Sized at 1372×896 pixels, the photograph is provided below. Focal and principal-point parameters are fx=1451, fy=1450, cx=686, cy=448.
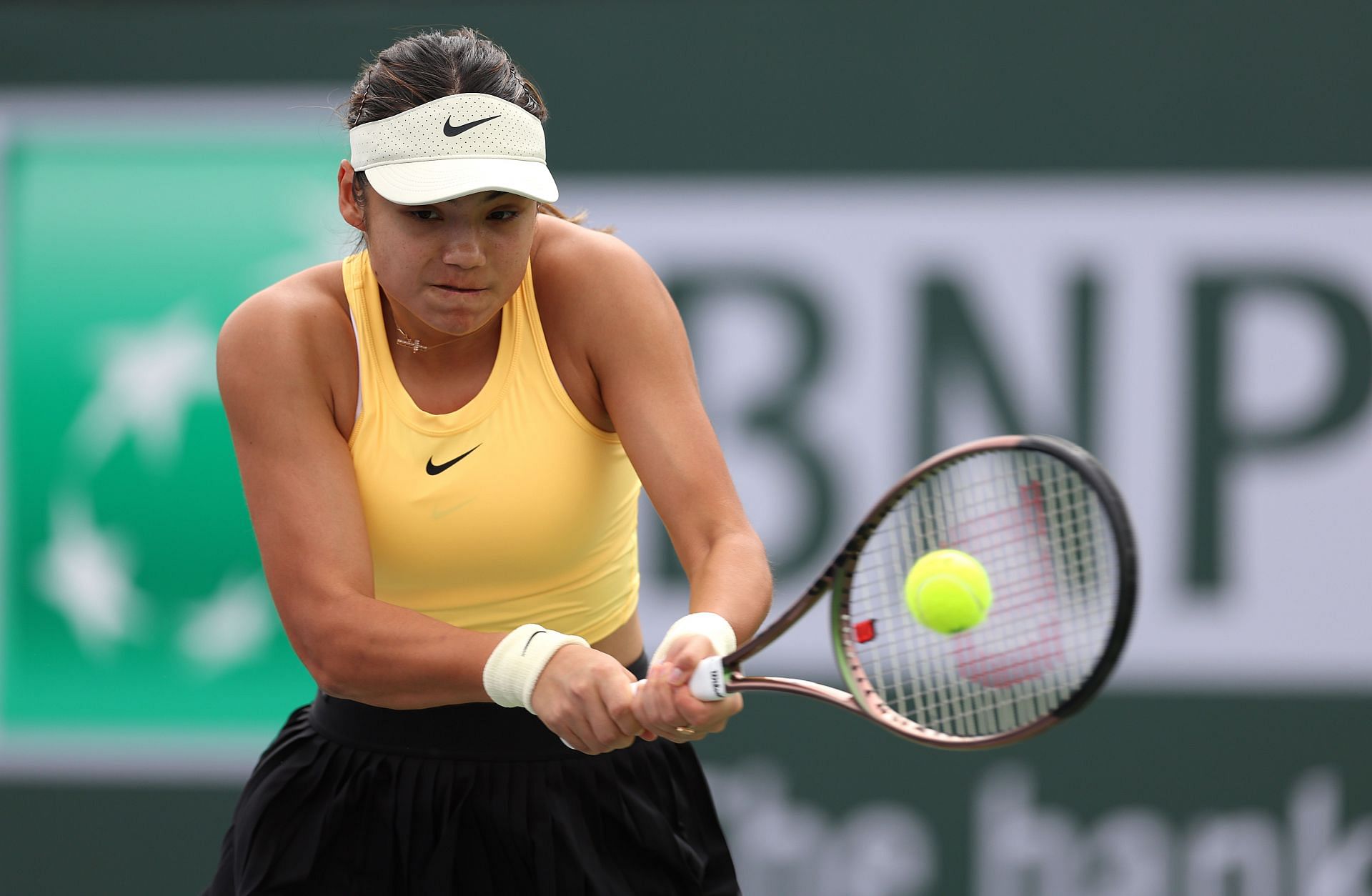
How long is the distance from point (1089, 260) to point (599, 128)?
4.00ft

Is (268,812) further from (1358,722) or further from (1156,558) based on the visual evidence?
(1358,722)

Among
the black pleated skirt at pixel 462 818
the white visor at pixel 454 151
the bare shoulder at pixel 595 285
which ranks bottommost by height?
the black pleated skirt at pixel 462 818

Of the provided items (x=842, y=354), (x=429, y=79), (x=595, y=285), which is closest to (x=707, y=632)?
(x=595, y=285)

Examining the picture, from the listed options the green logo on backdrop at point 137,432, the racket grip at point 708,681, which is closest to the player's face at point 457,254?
the racket grip at point 708,681

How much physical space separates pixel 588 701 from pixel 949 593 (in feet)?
1.30

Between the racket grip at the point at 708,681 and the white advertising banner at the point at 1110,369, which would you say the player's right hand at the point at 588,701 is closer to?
the racket grip at the point at 708,681

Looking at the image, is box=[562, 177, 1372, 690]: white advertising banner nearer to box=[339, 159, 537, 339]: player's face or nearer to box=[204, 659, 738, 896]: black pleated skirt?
box=[204, 659, 738, 896]: black pleated skirt

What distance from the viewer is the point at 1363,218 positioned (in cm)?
341

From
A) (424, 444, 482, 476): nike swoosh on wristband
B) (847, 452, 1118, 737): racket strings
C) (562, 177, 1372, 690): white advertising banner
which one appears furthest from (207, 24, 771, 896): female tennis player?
(562, 177, 1372, 690): white advertising banner

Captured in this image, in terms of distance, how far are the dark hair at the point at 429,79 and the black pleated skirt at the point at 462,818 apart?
66 cm

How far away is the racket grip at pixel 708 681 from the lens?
1.51 m

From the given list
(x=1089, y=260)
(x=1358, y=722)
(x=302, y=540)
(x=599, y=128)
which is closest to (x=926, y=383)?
(x=1089, y=260)

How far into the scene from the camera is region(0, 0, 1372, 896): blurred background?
341 cm

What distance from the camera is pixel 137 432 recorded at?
360 cm
